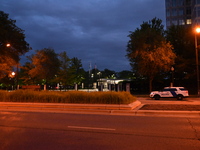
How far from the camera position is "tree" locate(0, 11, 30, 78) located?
3406 cm

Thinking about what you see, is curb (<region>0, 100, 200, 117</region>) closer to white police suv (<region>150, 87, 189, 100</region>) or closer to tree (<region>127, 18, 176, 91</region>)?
white police suv (<region>150, 87, 189, 100</region>)

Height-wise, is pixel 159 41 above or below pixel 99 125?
above

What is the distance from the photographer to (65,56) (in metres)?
46.8

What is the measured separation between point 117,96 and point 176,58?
2383 cm

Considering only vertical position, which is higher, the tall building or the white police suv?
the tall building

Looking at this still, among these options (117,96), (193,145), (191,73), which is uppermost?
(191,73)

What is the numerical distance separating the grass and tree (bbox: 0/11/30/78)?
1588cm

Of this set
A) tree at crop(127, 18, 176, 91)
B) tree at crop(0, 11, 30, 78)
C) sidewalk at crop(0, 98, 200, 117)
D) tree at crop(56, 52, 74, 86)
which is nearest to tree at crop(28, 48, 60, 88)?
tree at crop(56, 52, 74, 86)

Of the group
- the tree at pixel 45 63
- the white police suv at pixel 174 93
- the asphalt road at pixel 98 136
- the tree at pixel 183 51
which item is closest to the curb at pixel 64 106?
the asphalt road at pixel 98 136

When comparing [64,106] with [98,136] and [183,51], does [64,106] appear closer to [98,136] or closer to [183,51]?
[98,136]

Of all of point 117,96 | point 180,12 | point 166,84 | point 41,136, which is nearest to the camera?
point 41,136

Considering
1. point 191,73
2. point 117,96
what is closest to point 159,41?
point 191,73

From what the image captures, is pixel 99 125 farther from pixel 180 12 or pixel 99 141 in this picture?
pixel 180 12

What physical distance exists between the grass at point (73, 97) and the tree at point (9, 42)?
1588 centimetres
